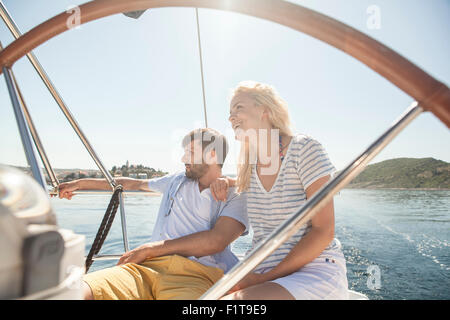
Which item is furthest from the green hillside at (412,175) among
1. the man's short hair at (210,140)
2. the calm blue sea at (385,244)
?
the man's short hair at (210,140)

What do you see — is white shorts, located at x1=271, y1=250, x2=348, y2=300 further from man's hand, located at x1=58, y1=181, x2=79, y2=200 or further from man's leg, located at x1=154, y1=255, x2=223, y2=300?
man's hand, located at x1=58, y1=181, x2=79, y2=200

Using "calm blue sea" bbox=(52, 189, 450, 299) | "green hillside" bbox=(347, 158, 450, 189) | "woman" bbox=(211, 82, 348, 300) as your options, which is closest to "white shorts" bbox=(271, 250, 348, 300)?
"woman" bbox=(211, 82, 348, 300)

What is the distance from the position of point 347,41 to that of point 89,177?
4.58ft

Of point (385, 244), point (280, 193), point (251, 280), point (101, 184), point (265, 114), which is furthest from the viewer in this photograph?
point (385, 244)

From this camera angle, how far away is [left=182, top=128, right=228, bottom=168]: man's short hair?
1.26 meters

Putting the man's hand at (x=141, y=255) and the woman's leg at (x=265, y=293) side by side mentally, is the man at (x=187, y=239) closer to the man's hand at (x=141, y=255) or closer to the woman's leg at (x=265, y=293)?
the man's hand at (x=141, y=255)

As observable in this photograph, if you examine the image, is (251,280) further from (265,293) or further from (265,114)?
(265,114)

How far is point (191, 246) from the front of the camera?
1.01m

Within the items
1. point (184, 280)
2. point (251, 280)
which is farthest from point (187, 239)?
point (251, 280)

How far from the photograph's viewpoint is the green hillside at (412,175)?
14.4m

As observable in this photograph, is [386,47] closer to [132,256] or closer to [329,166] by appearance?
[329,166]

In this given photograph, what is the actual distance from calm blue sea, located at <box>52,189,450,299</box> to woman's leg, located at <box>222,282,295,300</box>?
1.59 feet

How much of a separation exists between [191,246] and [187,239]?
0.03 metres
